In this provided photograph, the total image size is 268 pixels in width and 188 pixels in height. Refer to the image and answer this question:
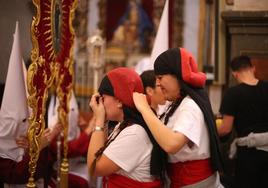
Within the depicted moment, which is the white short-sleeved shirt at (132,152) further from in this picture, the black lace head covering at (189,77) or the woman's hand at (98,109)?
the black lace head covering at (189,77)

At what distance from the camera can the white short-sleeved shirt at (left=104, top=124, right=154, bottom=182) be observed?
1.93 metres

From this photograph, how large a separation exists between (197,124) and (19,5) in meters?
1.11

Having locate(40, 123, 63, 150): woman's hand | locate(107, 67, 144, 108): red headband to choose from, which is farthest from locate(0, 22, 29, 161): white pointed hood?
locate(107, 67, 144, 108): red headband

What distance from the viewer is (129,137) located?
6.38 ft

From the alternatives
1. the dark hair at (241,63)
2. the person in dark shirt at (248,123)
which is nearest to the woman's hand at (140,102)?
the person in dark shirt at (248,123)

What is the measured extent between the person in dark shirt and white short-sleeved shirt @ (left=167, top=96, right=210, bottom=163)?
2.61ft

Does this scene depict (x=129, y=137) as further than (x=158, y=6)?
No

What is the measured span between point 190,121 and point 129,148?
0.96 ft

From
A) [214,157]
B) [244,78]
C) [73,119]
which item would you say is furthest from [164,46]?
[214,157]

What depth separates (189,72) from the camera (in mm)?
1992

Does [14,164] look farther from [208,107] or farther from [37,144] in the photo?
[208,107]

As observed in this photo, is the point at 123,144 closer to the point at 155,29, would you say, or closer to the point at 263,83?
the point at 263,83

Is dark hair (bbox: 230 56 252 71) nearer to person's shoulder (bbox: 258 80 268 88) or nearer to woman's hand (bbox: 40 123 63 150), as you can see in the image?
person's shoulder (bbox: 258 80 268 88)

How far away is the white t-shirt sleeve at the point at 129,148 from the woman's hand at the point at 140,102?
0.09m
